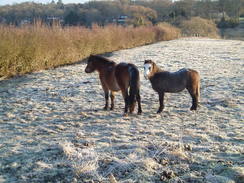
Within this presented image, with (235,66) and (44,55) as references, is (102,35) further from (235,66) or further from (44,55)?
(235,66)

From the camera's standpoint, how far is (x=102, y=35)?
16312mm

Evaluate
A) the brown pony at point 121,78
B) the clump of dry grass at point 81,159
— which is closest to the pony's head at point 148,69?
the brown pony at point 121,78

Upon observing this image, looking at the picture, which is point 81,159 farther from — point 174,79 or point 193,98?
point 193,98

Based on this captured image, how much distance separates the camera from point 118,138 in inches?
162

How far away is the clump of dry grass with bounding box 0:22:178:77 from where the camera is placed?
974 centimetres

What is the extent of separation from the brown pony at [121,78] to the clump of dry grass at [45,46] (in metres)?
5.17

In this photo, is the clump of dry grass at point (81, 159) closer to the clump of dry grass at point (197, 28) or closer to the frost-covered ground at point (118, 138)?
the frost-covered ground at point (118, 138)

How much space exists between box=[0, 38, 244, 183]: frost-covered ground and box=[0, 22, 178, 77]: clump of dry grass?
9.15 ft

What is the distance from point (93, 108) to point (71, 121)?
0.89 m

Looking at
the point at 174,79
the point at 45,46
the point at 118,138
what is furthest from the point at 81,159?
the point at 45,46

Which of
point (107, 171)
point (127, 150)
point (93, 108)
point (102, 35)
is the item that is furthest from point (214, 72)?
point (102, 35)

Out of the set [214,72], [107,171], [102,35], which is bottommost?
[107,171]

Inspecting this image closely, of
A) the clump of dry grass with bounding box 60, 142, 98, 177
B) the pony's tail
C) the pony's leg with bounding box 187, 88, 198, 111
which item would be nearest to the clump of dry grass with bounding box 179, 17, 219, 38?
the pony's leg with bounding box 187, 88, 198, 111

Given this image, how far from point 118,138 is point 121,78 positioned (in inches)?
54.1
